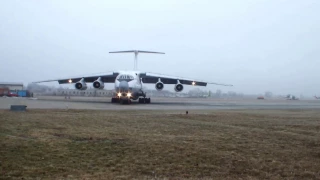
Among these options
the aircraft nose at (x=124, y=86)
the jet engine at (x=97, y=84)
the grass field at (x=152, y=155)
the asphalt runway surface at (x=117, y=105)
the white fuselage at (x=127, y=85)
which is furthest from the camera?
the jet engine at (x=97, y=84)

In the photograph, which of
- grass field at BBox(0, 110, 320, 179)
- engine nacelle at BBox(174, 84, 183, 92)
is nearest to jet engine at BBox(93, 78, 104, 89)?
engine nacelle at BBox(174, 84, 183, 92)

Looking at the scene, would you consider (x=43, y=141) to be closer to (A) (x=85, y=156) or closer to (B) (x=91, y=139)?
(B) (x=91, y=139)

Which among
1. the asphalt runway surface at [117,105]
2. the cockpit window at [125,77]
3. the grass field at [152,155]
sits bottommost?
the grass field at [152,155]

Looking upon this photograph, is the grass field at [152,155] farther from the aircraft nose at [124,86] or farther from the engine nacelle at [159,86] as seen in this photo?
the engine nacelle at [159,86]

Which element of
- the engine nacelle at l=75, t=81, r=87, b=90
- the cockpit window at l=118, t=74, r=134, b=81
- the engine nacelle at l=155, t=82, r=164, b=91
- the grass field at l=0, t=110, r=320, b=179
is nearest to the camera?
the grass field at l=0, t=110, r=320, b=179

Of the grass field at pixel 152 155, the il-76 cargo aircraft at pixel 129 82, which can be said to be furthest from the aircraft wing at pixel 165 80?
the grass field at pixel 152 155

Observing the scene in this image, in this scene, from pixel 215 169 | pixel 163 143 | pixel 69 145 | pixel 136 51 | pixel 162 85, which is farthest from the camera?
pixel 136 51

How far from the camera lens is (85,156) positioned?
23.7 ft

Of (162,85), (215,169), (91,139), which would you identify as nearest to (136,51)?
(162,85)

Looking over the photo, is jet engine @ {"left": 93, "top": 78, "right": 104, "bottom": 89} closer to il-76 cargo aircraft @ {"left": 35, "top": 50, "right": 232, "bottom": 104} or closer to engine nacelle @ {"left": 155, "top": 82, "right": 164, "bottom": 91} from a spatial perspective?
il-76 cargo aircraft @ {"left": 35, "top": 50, "right": 232, "bottom": 104}

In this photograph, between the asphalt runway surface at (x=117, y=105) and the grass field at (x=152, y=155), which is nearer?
the grass field at (x=152, y=155)

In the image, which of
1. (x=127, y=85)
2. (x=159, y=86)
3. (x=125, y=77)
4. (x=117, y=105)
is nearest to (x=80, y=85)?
(x=125, y=77)

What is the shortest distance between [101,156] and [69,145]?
1529 millimetres

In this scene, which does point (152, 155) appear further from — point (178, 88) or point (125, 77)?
point (178, 88)
